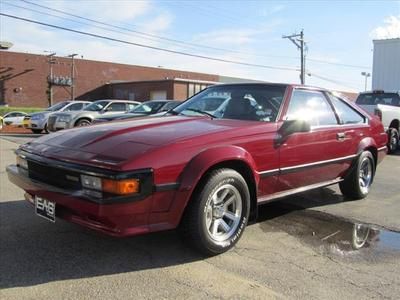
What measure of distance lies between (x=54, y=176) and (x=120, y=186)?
0.78 m

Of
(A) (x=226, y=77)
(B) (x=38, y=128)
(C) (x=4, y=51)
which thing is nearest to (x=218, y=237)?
(B) (x=38, y=128)

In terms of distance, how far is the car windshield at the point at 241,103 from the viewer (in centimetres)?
524

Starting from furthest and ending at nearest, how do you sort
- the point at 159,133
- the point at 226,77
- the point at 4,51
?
the point at 226,77
the point at 4,51
the point at 159,133

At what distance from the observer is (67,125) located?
16469 mm

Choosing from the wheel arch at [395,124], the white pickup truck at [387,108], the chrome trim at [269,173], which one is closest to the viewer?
the chrome trim at [269,173]

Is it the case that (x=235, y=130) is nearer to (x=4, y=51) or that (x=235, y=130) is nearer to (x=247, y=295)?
(x=247, y=295)

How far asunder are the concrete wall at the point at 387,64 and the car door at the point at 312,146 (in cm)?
1606

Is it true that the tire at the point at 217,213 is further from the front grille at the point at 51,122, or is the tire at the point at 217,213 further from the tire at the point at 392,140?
the front grille at the point at 51,122

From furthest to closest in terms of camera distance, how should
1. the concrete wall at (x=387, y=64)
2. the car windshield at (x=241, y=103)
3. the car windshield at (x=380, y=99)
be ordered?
the concrete wall at (x=387, y=64) → the car windshield at (x=380, y=99) → the car windshield at (x=241, y=103)

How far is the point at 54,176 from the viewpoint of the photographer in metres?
4.09

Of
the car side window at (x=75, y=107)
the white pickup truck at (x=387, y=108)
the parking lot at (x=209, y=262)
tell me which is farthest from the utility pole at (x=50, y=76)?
the parking lot at (x=209, y=262)

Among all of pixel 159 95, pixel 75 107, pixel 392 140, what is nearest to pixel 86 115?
pixel 75 107

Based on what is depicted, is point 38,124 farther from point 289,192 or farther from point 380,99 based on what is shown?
point 289,192

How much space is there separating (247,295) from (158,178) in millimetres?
1105
